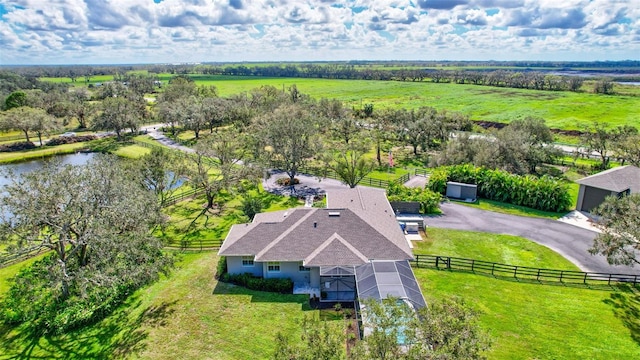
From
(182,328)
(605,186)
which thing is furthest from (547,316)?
(182,328)

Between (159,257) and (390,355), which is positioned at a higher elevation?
(390,355)

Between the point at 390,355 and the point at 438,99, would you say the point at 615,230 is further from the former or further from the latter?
the point at 438,99

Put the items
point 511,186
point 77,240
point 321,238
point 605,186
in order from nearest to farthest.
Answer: point 77,240 → point 321,238 → point 605,186 → point 511,186

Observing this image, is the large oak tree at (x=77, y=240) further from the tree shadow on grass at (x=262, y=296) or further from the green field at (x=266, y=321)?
the tree shadow on grass at (x=262, y=296)

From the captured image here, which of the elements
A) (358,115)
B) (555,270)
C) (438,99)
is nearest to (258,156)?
(555,270)

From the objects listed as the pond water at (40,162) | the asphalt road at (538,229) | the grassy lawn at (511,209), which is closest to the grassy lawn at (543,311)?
the asphalt road at (538,229)

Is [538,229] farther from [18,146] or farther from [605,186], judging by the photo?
[18,146]
